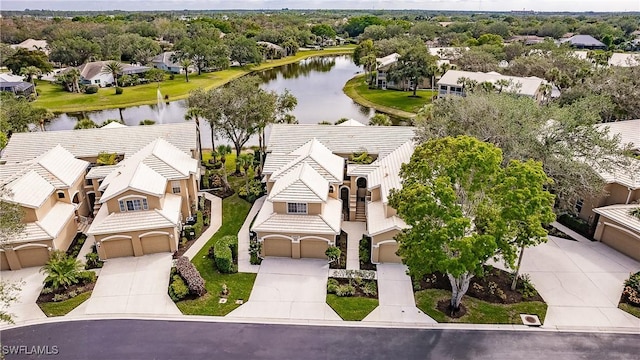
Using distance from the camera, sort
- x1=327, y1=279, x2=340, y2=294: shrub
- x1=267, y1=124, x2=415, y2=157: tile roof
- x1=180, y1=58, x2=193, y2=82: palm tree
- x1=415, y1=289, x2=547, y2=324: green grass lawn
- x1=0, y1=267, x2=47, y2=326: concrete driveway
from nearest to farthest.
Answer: x1=415, y1=289, x2=547, y2=324: green grass lawn, x1=0, y1=267, x2=47, y2=326: concrete driveway, x1=327, y1=279, x2=340, y2=294: shrub, x1=267, y1=124, x2=415, y2=157: tile roof, x1=180, y1=58, x2=193, y2=82: palm tree

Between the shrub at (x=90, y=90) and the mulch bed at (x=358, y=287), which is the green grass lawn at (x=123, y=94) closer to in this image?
the shrub at (x=90, y=90)

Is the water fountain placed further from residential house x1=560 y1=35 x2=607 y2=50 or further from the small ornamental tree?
A: residential house x1=560 y1=35 x2=607 y2=50

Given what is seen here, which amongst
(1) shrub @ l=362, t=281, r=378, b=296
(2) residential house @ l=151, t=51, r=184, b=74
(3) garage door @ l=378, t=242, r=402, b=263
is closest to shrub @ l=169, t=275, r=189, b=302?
(1) shrub @ l=362, t=281, r=378, b=296

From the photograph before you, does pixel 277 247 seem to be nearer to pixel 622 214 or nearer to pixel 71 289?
pixel 71 289

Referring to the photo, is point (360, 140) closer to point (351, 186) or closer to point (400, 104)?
point (351, 186)

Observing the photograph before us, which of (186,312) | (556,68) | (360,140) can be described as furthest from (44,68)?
(556,68)
